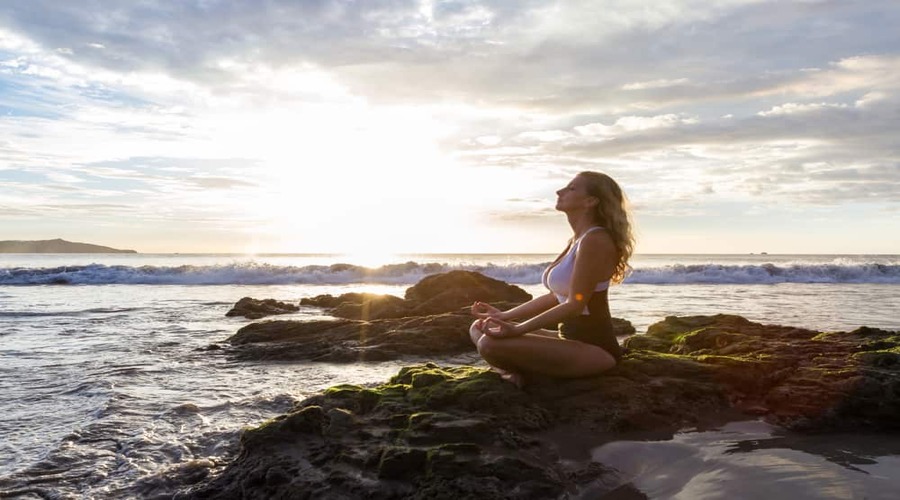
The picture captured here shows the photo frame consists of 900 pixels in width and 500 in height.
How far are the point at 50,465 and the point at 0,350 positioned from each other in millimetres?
8645

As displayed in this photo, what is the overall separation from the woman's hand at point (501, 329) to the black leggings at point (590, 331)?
0.53 metres

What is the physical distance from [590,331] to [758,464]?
1.80 m

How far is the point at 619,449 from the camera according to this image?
196 inches

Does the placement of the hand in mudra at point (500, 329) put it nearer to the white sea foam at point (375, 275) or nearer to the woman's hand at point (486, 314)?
the woman's hand at point (486, 314)

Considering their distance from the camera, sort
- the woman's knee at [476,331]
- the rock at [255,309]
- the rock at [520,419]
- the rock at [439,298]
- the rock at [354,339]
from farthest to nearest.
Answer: the rock at [255,309] → the rock at [439,298] → the rock at [354,339] → the woman's knee at [476,331] → the rock at [520,419]

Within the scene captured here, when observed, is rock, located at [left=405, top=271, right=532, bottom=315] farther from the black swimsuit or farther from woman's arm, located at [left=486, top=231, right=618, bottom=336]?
woman's arm, located at [left=486, top=231, right=618, bottom=336]

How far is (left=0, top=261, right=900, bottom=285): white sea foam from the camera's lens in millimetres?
42000

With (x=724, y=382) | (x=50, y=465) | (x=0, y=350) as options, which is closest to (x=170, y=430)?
(x=50, y=465)

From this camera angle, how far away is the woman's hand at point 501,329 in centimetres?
569

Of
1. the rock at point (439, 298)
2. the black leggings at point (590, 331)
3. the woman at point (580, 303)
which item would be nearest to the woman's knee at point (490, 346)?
the woman at point (580, 303)

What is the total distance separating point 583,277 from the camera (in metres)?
5.57

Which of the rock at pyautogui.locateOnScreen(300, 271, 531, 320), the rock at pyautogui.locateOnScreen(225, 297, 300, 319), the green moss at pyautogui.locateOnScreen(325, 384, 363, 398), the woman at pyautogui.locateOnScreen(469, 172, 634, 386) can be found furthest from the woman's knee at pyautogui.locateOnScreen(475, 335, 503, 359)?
the rock at pyautogui.locateOnScreen(225, 297, 300, 319)

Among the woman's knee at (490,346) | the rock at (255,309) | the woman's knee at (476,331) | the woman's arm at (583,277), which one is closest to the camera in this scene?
the woman's arm at (583,277)

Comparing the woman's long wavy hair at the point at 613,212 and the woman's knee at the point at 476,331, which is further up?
the woman's long wavy hair at the point at 613,212
